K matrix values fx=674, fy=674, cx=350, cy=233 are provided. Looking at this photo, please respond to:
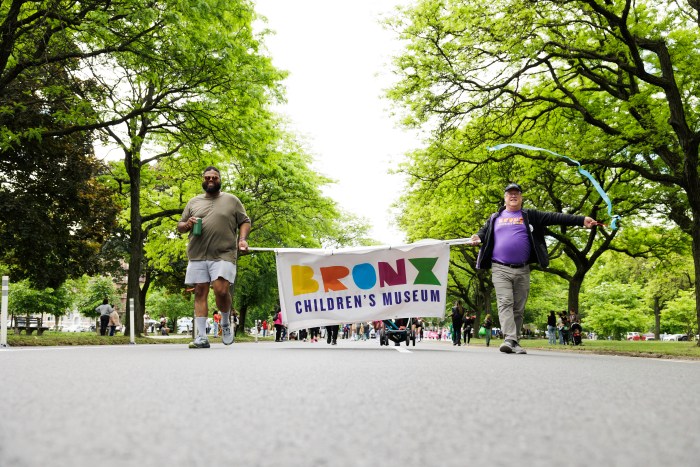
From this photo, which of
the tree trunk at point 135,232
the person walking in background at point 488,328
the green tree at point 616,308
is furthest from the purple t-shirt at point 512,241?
the green tree at point 616,308

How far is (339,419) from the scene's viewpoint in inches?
113

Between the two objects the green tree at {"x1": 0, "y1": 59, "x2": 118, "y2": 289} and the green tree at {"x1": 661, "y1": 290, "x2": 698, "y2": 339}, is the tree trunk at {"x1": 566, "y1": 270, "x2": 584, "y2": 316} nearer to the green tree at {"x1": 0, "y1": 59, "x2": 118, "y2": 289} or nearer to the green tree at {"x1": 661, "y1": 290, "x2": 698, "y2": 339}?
the green tree at {"x1": 0, "y1": 59, "x2": 118, "y2": 289}

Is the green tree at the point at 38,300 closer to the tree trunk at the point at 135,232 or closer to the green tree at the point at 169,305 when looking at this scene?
the green tree at the point at 169,305

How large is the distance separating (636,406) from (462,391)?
95 centimetres

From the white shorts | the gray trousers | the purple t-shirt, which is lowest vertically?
the gray trousers

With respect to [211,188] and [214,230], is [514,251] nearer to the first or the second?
[214,230]

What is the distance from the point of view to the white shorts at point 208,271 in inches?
362

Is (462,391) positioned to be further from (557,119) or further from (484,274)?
(484,274)

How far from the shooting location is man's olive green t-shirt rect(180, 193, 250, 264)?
30.5ft

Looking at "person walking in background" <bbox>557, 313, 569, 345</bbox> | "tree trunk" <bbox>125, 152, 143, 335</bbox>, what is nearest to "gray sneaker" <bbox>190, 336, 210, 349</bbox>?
"tree trunk" <bbox>125, 152, 143, 335</bbox>

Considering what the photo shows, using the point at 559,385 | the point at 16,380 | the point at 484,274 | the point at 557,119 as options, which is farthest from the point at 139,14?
the point at 484,274

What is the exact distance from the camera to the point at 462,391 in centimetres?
396

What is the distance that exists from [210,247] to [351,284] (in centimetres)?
307

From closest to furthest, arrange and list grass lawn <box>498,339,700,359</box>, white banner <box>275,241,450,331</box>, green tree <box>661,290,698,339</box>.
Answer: white banner <box>275,241,450,331</box>, grass lawn <box>498,339,700,359</box>, green tree <box>661,290,698,339</box>
